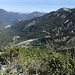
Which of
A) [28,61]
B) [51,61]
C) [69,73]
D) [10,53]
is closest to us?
[69,73]

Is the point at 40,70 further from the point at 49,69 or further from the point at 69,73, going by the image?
the point at 69,73

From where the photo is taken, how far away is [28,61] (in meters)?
116

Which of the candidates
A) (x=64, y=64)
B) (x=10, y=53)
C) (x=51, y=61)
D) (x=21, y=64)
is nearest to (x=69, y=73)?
(x=64, y=64)

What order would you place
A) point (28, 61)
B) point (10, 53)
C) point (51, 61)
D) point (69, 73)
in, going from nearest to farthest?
point (69, 73) < point (51, 61) < point (28, 61) < point (10, 53)

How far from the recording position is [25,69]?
107125 millimetres

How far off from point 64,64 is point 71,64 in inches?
224

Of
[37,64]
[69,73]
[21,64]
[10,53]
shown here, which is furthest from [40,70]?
[10,53]

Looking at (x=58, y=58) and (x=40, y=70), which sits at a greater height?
(x=58, y=58)

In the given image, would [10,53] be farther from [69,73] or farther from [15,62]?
[69,73]

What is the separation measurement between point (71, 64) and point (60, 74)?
7622mm

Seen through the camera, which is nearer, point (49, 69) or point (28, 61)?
point (49, 69)

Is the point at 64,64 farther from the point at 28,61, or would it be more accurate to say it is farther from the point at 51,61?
the point at 28,61

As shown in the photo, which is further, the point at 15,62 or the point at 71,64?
the point at 15,62

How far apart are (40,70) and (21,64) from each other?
10514mm
